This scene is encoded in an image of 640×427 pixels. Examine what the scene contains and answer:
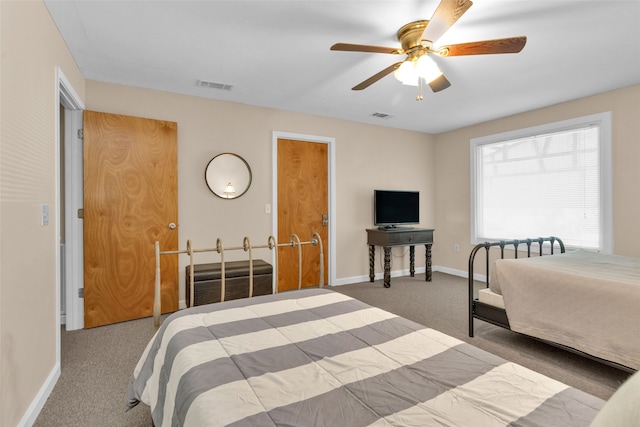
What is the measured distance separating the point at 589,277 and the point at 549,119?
275 cm

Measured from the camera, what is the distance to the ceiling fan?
1.88 m

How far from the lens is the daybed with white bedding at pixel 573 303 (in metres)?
2.05

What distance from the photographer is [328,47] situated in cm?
264

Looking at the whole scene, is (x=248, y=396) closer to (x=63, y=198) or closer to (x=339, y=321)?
(x=339, y=321)

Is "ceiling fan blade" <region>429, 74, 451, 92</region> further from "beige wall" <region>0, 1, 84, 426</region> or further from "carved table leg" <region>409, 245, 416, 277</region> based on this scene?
"carved table leg" <region>409, 245, 416, 277</region>

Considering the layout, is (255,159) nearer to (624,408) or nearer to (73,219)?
(73,219)

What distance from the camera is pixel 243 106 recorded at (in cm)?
403

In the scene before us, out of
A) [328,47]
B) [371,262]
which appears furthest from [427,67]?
[371,262]

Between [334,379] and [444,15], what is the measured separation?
1907 millimetres

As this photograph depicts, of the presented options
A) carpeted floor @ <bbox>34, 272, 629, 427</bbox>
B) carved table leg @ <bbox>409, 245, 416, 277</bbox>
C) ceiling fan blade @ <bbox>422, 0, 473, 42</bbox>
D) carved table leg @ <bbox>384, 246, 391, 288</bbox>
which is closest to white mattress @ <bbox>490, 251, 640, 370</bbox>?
carpeted floor @ <bbox>34, 272, 629, 427</bbox>

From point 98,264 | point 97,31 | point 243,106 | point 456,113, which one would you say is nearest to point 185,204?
point 98,264

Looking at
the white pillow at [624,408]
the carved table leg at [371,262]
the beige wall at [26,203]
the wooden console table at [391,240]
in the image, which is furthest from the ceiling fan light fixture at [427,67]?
the carved table leg at [371,262]

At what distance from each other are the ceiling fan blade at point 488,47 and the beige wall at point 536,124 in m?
2.62

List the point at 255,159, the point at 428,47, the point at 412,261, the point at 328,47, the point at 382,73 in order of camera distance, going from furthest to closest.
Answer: the point at 412,261 < the point at 255,159 < the point at 328,47 < the point at 382,73 < the point at 428,47
